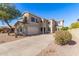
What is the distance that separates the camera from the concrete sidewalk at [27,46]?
752 cm

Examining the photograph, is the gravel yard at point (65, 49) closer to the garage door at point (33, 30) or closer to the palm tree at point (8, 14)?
the garage door at point (33, 30)

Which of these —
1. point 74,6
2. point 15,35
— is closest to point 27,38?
point 15,35

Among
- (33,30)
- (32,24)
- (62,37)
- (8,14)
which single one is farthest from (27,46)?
(8,14)

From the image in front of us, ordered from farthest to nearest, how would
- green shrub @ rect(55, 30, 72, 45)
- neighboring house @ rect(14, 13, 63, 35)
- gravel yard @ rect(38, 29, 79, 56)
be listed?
1. neighboring house @ rect(14, 13, 63, 35)
2. green shrub @ rect(55, 30, 72, 45)
3. gravel yard @ rect(38, 29, 79, 56)

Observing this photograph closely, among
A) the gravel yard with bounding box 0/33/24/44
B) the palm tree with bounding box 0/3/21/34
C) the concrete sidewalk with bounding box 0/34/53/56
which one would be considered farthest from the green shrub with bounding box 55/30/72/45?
the palm tree with bounding box 0/3/21/34

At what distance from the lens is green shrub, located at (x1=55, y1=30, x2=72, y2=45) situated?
8.02 meters

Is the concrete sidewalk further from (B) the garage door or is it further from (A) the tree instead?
(A) the tree

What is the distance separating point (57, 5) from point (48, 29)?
142cm

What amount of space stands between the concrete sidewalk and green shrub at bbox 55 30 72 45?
30 cm

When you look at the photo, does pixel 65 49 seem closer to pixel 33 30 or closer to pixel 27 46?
pixel 27 46

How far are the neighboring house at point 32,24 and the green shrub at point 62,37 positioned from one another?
487mm

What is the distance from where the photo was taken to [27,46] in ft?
26.2

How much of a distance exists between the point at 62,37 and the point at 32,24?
244cm

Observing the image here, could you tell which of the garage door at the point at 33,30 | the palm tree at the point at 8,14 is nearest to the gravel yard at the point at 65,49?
the garage door at the point at 33,30
